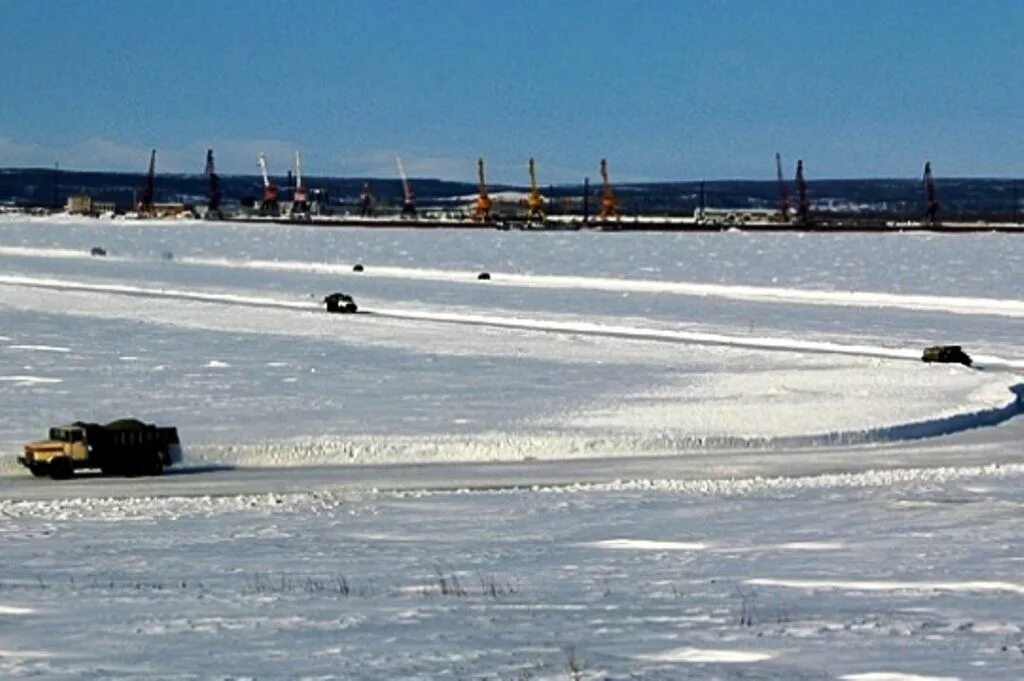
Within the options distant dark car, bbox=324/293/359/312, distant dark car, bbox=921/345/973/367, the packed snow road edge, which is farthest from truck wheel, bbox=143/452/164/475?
distant dark car, bbox=324/293/359/312

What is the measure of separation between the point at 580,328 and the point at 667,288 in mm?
24729

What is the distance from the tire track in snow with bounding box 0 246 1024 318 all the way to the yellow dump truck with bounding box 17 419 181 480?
37045mm

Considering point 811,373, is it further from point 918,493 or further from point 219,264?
point 219,264

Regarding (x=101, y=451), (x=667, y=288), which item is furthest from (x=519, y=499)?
(x=667, y=288)

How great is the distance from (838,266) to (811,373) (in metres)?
58.0

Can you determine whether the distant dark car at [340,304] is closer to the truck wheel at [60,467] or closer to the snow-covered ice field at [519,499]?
the snow-covered ice field at [519,499]

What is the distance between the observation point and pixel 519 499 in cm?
1834

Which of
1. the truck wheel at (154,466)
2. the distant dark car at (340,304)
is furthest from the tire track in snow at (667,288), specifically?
the truck wheel at (154,466)

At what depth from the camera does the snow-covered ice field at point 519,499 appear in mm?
9867

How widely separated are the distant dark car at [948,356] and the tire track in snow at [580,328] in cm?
43

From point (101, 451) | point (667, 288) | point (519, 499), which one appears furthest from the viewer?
point (667, 288)

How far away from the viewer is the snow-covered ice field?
9.87 m

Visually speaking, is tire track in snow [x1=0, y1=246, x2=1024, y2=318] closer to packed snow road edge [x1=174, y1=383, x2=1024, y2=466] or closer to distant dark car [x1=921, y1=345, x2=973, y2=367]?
distant dark car [x1=921, y1=345, x2=973, y2=367]

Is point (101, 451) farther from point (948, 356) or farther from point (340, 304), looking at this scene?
point (340, 304)
